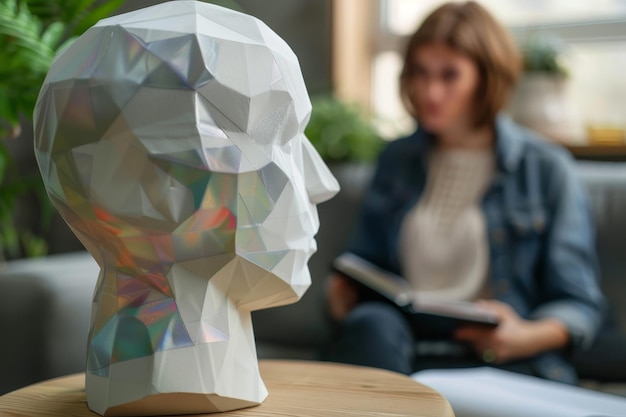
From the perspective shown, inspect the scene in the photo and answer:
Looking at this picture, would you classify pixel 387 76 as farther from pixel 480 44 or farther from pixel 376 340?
pixel 376 340

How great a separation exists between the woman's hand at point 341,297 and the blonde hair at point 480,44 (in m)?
0.48

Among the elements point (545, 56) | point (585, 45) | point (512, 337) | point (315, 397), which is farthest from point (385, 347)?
point (585, 45)

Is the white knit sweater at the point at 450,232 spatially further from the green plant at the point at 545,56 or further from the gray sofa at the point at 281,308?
the green plant at the point at 545,56

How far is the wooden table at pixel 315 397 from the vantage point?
0.73 metres

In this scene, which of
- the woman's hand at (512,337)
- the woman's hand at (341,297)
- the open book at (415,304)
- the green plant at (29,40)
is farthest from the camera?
the woman's hand at (341,297)

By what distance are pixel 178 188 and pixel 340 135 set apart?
1.47m

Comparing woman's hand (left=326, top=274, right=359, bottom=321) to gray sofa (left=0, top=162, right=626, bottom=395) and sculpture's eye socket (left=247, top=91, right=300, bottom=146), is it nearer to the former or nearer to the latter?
gray sofa (left=0, top=162, right=626, bottom=395)

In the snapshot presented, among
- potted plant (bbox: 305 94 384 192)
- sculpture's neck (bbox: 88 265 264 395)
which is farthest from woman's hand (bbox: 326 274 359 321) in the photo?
sculpture's neck (bbox: 88 265 264 395)

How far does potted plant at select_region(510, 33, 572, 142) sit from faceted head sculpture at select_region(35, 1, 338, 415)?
5.05 ft

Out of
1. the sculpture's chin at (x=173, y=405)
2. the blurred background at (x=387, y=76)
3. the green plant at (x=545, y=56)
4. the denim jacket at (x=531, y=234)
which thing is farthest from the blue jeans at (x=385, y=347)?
the green plant at (x=545, y=56)

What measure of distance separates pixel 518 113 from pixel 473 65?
47 cm

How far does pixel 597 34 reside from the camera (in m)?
2.30

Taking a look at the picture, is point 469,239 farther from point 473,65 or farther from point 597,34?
point 597,34

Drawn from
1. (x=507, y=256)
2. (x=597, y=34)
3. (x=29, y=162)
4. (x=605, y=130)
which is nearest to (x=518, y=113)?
(x=605, y=130)
